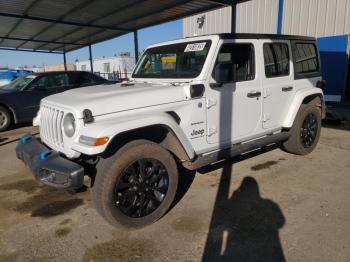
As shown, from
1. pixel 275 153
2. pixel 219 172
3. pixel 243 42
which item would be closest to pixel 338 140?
pixel 275 153

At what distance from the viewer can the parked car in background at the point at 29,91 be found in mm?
8406

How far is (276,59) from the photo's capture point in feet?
15.5

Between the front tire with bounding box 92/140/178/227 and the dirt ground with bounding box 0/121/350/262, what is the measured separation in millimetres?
192

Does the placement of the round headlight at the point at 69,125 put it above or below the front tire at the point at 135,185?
above

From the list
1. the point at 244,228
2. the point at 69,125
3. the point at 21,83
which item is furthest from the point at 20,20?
the point at 244,228

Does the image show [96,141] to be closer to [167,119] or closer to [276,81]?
[167,119]

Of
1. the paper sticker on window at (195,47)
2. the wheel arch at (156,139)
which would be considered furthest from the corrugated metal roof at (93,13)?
the wheel arch at (156,139)

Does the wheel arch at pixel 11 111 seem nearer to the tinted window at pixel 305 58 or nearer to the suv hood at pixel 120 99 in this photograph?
the suv hood at pixel 120 99

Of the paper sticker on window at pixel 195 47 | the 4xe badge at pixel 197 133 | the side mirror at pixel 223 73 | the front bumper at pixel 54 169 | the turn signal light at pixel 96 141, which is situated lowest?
the front bumper at pixel 54 169

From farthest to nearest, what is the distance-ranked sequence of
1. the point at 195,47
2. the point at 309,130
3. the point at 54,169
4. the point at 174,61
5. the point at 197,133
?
the point at 309,130, the point at 174,61, the point at 195,47, the point at 197,133, the point at 54,169

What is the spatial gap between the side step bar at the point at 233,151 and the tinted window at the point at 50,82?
6456 millimetres

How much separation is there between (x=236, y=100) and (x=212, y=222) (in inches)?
65.0

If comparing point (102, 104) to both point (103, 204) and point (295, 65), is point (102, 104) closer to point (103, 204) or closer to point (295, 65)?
point (103, 204)

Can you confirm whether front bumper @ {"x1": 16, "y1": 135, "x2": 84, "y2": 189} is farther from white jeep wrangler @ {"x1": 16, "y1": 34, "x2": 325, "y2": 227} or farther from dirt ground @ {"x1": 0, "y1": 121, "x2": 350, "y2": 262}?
dirt ground @ {"x1": 0, "y1": 121, "x2": 350, "y2": 262}
